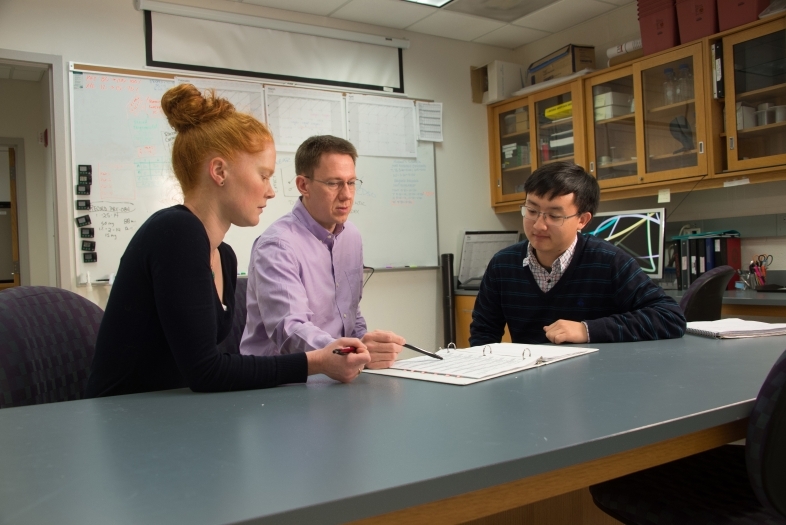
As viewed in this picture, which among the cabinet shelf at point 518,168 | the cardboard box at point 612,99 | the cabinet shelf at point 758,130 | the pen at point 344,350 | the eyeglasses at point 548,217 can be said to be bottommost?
the pen at point 344,350

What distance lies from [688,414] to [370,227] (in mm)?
3443

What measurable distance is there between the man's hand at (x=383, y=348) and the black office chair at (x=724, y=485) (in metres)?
0.47

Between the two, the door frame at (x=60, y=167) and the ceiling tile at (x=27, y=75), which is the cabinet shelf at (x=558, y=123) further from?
the ceiling tile at (x=27, y=75)

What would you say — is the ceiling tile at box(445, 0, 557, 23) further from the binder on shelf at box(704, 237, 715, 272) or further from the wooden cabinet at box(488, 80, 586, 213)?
the binder on shelf at box(704, 237, 715, 272)

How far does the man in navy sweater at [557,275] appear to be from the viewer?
6.12 feet

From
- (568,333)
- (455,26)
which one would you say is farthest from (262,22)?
(568,333)

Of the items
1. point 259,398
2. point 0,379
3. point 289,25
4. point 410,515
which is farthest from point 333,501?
point 289,25

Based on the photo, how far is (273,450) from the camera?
75 centimetres

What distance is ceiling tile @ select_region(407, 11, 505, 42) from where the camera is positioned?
420 centimetres

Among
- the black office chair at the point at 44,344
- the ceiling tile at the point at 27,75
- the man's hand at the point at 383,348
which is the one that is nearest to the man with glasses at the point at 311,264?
the man's hand at the point at 383,348

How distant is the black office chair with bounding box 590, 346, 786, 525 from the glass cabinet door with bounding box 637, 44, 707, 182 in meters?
2.58

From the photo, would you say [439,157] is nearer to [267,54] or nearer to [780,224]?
[267,54]

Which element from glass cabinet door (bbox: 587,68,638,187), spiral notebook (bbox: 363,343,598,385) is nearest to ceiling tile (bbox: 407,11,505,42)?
glass cabinet door (bbox: 587,68,638,187)

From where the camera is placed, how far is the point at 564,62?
4.21 metres
